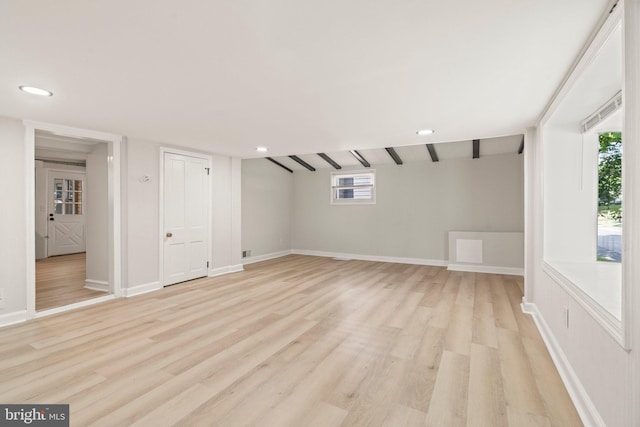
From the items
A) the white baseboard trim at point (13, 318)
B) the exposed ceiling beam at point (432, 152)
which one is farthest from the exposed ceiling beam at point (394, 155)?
the white baseboard trim at point (13, 318)

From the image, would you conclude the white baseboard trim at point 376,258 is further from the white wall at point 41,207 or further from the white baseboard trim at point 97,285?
the white wall at point 41,207

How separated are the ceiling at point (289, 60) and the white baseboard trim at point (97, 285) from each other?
2387mm

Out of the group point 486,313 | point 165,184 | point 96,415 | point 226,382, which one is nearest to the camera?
point 96,415

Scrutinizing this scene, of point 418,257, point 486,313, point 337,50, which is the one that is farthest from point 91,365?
point 418,257

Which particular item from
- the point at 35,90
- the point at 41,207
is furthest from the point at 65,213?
the point at 35,90

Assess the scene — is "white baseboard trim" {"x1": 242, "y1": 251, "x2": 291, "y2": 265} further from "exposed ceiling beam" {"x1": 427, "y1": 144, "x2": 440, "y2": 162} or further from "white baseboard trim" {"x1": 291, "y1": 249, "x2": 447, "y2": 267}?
"exposed ceiling beam" {"x1": 427, "y1": 144, "x2": 440, "y2": 162}

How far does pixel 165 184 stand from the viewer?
4.78 metres

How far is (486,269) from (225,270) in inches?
206

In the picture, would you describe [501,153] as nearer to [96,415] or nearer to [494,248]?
[494,248]

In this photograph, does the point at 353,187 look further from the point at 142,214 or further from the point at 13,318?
the point at 13,318

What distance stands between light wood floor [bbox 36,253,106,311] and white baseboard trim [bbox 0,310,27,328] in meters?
0.26

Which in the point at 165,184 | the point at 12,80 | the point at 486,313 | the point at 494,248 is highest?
the point at 12,80

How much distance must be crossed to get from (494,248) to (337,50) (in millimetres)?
5478

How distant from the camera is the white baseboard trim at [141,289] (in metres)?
4.24
